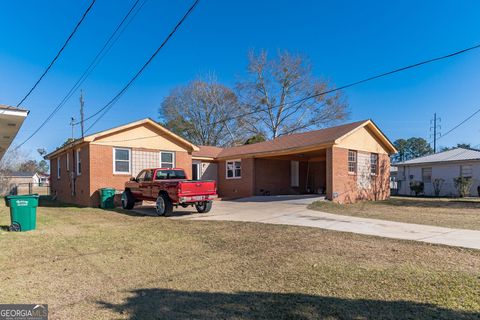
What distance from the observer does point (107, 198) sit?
15.7m

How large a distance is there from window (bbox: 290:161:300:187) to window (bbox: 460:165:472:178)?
45.4 ft

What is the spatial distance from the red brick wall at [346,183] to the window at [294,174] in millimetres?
5687

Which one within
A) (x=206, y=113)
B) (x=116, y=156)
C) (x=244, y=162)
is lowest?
(x=244, y=162)

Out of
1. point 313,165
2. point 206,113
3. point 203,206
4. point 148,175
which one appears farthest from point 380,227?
point 206,113

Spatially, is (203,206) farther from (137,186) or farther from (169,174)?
(137,186)

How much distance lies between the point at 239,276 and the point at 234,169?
18368 millimetres

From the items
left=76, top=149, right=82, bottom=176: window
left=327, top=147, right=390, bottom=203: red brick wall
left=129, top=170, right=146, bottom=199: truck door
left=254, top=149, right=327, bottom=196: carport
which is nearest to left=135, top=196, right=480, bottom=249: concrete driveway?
left=129, top=170, right=146, bottom=199: truck door

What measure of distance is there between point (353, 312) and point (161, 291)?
2.51 metres

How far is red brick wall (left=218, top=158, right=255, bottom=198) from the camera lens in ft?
71.1

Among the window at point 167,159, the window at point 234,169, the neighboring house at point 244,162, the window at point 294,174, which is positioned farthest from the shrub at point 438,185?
the window at point 167,159

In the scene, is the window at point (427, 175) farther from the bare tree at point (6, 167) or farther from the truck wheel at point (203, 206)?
the bare tree at point (6, 167)

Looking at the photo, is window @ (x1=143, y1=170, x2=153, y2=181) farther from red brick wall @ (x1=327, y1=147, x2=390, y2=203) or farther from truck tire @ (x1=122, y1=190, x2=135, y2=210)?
red brick wall @ (x1=327, y1=147, x2=390, y2=203)

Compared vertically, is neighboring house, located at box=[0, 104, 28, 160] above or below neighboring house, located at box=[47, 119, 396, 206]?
above

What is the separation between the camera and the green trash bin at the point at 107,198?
616 inches
